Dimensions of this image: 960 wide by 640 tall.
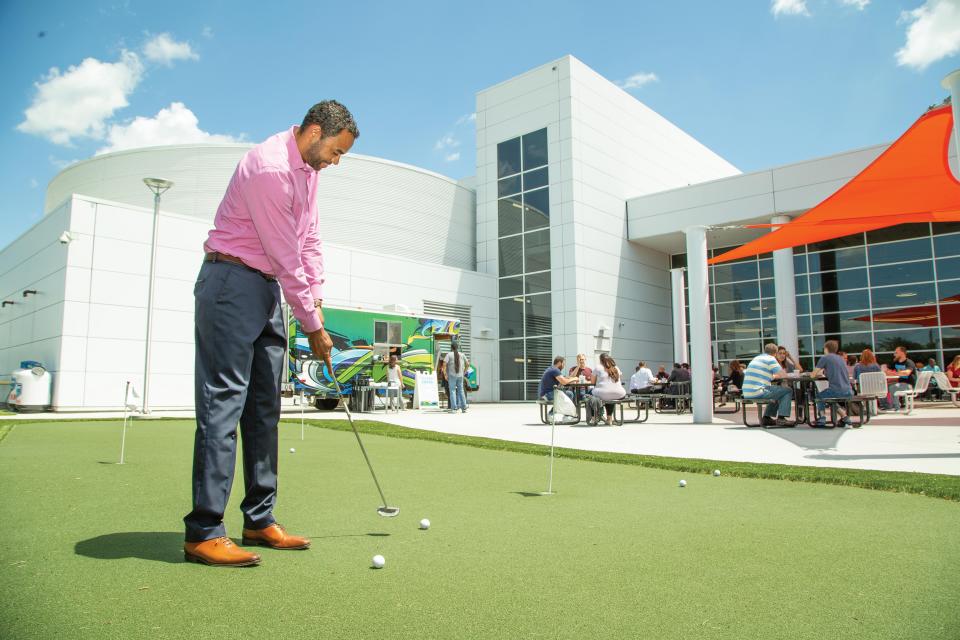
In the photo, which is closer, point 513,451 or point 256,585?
point 256,585

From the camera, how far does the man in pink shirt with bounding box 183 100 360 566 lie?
250 cm

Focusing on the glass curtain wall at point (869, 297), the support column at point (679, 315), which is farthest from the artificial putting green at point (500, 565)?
the glass curtain wall at point (869, 297)

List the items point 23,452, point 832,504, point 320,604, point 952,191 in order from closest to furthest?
point 320,604 < point 832,504 < point 23,452 < point 952,191

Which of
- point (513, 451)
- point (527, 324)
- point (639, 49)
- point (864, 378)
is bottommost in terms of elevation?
point (513, 451)

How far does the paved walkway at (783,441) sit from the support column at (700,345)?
38 cm

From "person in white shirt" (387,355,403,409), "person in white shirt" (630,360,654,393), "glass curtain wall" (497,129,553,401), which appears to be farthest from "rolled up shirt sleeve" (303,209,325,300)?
"glass curtain wall" (497,129,553,401)

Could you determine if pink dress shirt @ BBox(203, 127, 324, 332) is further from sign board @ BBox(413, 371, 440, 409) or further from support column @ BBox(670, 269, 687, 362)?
support column @ BBox(670, 269, 687, 362)

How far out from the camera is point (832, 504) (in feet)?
12.3

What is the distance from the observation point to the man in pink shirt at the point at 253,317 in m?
2.50

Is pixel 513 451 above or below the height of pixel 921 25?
below

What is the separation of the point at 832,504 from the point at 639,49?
11.7 meters

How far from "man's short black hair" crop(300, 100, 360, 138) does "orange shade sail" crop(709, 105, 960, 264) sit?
8313 millimetres

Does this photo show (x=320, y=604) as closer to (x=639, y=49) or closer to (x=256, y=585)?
(x=256, y=585)

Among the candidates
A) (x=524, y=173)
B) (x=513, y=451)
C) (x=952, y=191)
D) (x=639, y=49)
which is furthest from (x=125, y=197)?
(x=952, y=191)
